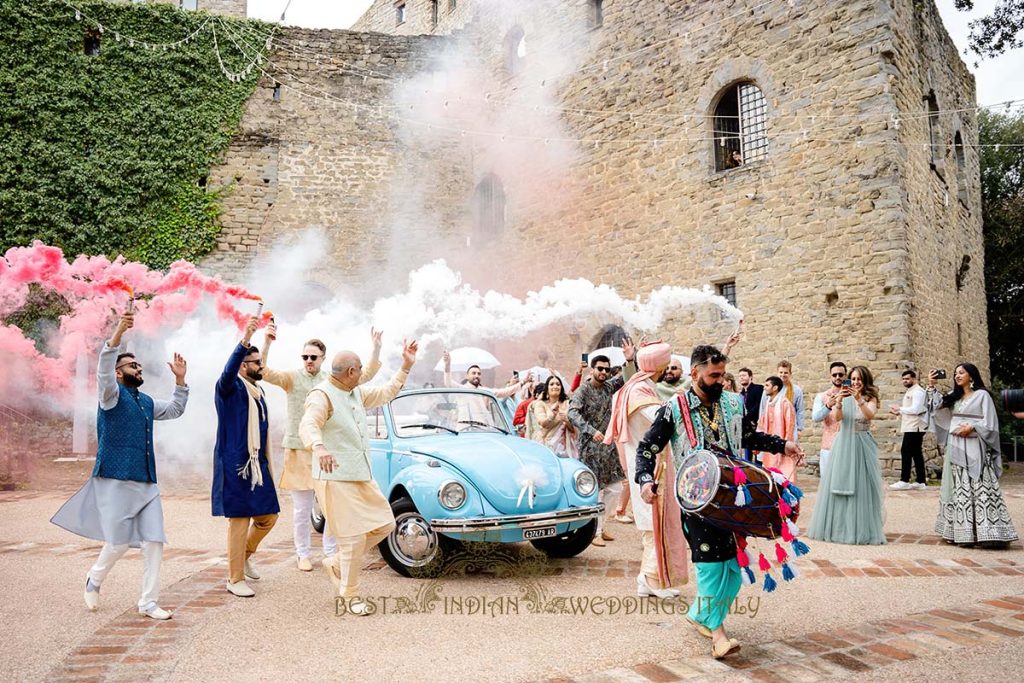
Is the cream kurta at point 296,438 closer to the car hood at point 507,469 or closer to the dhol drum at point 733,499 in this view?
the car hood at point 507,469

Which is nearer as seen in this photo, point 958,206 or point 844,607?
point 844,607

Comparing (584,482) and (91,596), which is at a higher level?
(584,482)

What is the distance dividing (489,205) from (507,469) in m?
14.4

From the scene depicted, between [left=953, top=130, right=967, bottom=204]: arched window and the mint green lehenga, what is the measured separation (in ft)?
38.4

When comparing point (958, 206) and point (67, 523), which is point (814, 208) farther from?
point (67, 523)

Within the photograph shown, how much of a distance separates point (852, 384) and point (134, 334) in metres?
13.7

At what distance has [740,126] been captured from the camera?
1371cm

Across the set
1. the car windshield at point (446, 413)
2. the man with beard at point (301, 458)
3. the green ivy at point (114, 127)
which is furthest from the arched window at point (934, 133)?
the green ivy at point (114, 127)

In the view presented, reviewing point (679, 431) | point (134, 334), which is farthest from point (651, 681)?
point (134, 334)

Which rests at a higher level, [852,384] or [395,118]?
[395,118]

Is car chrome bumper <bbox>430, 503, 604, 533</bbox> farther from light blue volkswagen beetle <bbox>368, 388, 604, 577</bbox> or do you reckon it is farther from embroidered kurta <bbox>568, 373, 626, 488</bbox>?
embroidered kurta <bbox>568, 373, 626, 488</bbox>

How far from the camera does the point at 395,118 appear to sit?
61.9 feet

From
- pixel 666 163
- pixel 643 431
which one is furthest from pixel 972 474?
pixel 666 163

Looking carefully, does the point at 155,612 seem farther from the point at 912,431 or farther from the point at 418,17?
the point at 418,17
